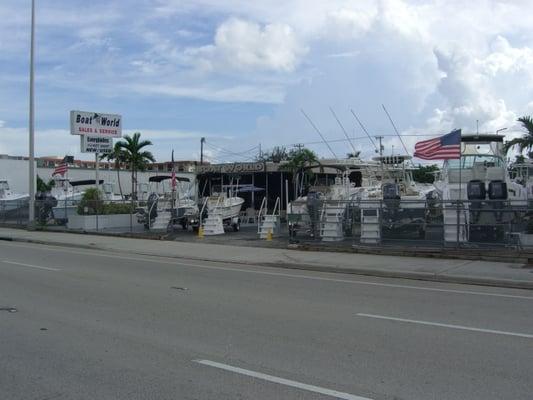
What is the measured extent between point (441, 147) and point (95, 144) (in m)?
22.9

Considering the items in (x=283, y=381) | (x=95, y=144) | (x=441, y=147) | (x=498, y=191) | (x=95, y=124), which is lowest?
(x=283, y=381)

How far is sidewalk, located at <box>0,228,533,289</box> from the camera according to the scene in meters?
13.6

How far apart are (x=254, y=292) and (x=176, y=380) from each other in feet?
18.8

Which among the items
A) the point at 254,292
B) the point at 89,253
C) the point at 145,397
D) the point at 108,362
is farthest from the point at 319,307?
the point at 89,253

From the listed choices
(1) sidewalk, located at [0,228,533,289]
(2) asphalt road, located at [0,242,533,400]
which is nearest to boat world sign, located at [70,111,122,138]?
(1) sidewalk, located at [0,228,533,289]

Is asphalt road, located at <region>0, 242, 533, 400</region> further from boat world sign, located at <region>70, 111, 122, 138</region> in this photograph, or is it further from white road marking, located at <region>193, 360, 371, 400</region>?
boat world sign, located at <region>70, 111, 122, 138</region>

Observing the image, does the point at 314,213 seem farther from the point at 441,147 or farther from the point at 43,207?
the point at 43,207

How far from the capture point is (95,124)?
35219 millimetres

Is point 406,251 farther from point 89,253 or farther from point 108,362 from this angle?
point 108,362

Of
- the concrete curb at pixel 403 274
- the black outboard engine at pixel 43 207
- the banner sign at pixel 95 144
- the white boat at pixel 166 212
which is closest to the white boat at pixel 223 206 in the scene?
the white boat at pixel 166 212

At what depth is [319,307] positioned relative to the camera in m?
9.93

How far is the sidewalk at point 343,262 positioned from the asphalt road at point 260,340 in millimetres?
1067

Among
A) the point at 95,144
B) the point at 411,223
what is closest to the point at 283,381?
the point at 411,223

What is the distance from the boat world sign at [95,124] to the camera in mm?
34156
